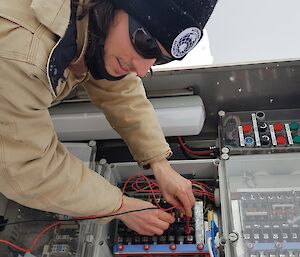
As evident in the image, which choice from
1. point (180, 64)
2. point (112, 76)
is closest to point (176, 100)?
point (180, 64)

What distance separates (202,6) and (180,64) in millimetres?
831

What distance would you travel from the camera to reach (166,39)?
108 cm

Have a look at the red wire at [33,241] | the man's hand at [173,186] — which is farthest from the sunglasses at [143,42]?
the red wire at [33,241]

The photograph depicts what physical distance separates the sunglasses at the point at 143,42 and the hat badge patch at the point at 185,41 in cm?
3

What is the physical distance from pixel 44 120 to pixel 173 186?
587 mm

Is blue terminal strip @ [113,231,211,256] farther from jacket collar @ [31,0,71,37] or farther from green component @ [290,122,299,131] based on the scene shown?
jacket collar @ [31,0,71,37]

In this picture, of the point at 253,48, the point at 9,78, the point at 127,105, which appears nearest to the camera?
the point at 9,78

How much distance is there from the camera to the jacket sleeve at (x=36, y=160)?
1062mm

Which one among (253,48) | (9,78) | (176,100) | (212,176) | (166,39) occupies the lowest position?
(9,78)

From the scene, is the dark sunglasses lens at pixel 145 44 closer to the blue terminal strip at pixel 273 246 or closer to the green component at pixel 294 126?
the blue terminal strip at pixel 273 246

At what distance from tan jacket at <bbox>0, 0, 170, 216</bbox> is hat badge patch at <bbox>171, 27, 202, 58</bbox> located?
25cm

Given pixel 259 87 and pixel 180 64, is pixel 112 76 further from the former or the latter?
pixel 259 87

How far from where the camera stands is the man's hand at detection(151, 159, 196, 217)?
64.4 inches

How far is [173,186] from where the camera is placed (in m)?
1.63
